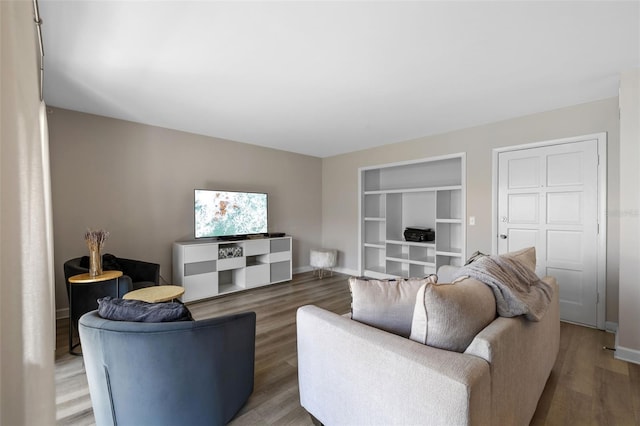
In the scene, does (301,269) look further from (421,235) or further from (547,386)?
(547,386)

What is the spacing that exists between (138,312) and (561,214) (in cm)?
407

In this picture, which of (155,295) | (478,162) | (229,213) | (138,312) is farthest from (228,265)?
(478,162)

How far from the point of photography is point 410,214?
505 cm

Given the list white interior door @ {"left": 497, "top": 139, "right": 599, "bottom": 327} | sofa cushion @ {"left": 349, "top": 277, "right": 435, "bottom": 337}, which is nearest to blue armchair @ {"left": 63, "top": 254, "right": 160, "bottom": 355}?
sofa cushion @ {"left": 349, "top": 277, "right": 435, "bottom": 337}

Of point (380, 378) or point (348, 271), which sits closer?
point (380, 378)

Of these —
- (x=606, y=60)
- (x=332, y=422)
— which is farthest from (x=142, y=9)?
(x=606, y=60)

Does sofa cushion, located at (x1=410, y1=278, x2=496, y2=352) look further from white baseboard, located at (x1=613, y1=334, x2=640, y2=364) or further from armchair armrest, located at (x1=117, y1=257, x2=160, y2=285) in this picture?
armchair armrest, located at (x1=117, y1=257, x2=160, y2=285)

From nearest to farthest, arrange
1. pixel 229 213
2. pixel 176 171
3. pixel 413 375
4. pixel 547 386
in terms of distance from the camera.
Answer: pixel 413 375, pixel 547 386, pixel 176 171, pixel 229 213

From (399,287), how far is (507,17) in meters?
1.76

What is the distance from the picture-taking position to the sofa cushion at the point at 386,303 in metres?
1.36

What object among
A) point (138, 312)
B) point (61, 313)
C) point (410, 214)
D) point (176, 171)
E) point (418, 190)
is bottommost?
point (61, 313)

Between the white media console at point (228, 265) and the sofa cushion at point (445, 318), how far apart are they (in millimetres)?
3290

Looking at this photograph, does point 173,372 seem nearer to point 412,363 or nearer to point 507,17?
point 412,363

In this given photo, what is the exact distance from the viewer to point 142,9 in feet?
5.38
